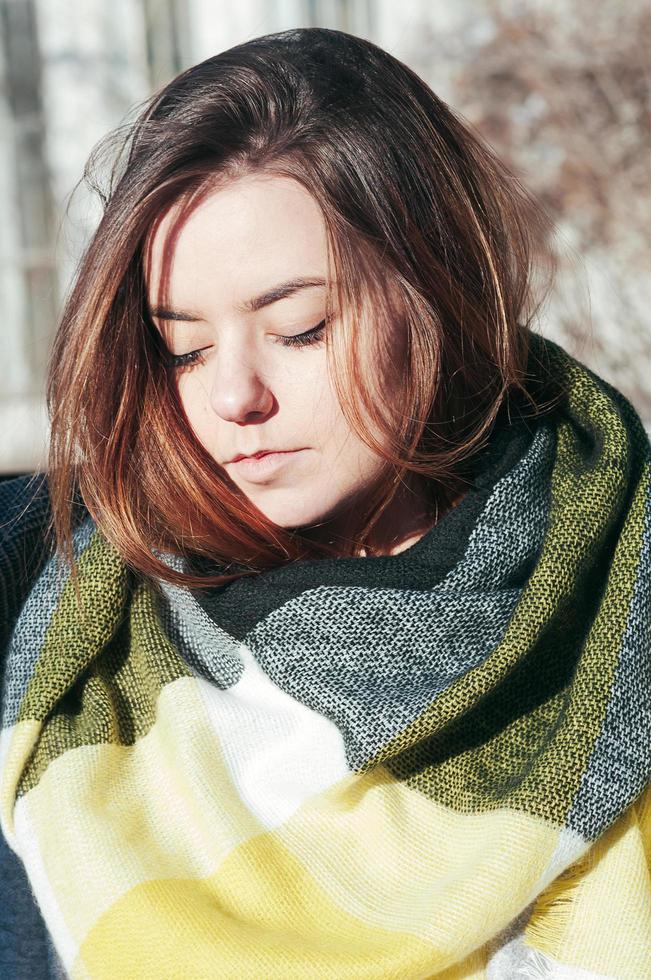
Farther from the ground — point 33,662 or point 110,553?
point 110,553

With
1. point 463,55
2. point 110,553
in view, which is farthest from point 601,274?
point 110,553

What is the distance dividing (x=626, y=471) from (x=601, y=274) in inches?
128

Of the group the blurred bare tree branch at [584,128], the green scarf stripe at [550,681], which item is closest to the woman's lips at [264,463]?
the green scarf stripe at [550,681]

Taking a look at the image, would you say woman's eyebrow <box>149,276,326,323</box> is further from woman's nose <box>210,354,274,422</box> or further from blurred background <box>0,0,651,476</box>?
blurred background <box>0,0,651,476</box>

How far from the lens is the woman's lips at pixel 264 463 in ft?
4.47

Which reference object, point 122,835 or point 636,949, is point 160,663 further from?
point 636,949

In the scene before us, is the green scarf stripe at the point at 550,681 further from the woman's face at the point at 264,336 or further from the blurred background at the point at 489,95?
the blurred background at the point at 489,95

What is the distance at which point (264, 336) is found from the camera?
1.32m

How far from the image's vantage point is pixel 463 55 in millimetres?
4543

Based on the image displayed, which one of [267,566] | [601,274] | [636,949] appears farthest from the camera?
[601,274]

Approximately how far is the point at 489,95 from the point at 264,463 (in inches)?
143

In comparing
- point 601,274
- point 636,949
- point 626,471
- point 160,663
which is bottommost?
point 636,949

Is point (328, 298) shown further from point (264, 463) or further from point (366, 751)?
point (366, 751)

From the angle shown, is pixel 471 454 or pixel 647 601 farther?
pixel 471 454
